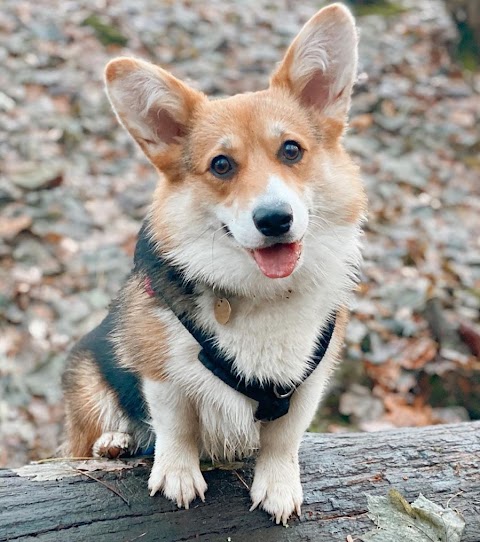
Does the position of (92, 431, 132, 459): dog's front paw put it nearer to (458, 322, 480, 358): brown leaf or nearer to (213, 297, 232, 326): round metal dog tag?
(213, 297, 232, 326): round metal dog tag

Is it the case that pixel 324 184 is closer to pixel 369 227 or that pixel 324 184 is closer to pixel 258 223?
pixel 258 223

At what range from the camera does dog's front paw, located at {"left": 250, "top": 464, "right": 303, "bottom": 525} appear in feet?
7.55

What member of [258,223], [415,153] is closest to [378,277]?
[415,153]

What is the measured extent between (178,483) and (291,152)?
126cm

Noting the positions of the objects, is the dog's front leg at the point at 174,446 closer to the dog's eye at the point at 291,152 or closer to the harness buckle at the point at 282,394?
the harness buckle at the point at 282,394

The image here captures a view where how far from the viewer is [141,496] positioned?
7.59ft

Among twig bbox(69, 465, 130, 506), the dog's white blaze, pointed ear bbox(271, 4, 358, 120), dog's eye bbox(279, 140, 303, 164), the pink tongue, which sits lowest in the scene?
twig bbox(69, 465, 130, 506)

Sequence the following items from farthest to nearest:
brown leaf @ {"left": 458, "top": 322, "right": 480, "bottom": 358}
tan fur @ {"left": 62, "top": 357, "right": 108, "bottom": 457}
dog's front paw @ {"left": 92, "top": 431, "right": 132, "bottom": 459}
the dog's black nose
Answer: brown leaf @ {"left": 458, "top": 322, "right": 480, "bottom": 358}, tan fur @ {"left": 62, "top": 357, "right": 108, "bottom": 457}, dog's front paw @ {"left": 92, "top": 431, "right": 132, "bottom": 459}, the dog's black nose

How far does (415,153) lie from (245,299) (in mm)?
4809

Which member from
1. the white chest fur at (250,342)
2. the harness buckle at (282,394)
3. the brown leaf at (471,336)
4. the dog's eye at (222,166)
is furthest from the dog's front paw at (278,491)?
the brown leaf at (471,336)

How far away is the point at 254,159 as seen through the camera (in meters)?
2.28

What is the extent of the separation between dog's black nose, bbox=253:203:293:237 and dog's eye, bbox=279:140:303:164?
0.32 metres

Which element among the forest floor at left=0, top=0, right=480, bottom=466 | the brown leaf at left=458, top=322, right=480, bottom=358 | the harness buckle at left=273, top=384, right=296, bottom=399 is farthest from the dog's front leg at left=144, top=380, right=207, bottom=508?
the brown leaf at left=458, top=322, right=480, bottom=358

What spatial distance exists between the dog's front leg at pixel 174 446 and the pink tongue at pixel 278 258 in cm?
55
